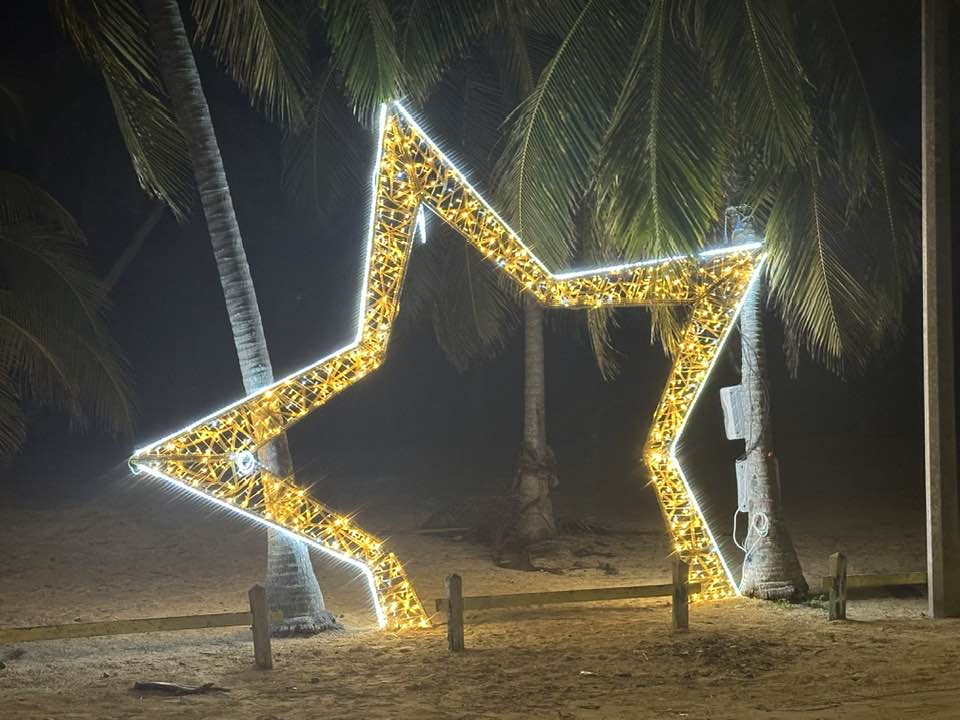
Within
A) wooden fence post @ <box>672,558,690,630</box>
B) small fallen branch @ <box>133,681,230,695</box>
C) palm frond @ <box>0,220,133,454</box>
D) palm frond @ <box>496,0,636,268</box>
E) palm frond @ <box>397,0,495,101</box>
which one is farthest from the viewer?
palm frond @ <box>0,220,133,454</box>

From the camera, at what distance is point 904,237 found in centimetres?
1262

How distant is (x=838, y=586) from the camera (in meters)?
11.6

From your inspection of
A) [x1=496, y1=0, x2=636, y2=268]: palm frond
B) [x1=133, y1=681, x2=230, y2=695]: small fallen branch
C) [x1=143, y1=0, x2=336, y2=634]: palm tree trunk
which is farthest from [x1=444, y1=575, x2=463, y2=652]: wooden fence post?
[x1=496, y1=0, x2=636, y2=268]: palm frond

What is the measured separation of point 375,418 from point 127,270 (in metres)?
6.49

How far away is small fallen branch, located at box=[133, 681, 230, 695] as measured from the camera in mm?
9320

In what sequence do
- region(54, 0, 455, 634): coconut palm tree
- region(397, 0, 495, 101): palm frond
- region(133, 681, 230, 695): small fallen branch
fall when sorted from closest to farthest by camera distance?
region(133, 681, 230, 695): small fallen branch, region(54, 0, 455, 634): coconut palm tree, region(397, 0, 495, 101): palm frond

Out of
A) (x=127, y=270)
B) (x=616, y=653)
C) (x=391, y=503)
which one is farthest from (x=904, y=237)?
(x=127, y=270)

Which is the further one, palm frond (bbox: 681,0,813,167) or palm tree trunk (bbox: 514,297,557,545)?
palm tree trunk (bbox: 514,297,557,545)

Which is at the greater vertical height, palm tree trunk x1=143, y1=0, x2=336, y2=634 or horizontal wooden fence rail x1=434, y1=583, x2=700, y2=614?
palm tree trunk x1=143, y1=0, x2=336, y2=634

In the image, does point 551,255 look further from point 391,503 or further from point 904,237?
point 391,503

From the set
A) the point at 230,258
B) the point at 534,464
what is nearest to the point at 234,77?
the point at 230,258

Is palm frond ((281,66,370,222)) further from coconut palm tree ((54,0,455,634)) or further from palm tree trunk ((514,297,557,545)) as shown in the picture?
palm tree trunk ((514,297,557,545))

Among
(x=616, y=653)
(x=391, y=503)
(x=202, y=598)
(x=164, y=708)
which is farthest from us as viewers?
(x=391, y=503)

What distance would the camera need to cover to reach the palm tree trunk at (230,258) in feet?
38.8
